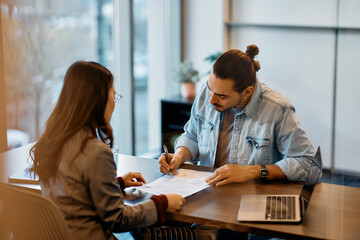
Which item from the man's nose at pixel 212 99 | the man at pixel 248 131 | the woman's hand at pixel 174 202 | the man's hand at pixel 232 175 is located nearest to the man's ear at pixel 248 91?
the man at pixel 248 131

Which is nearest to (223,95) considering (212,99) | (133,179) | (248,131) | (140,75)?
(212,99)

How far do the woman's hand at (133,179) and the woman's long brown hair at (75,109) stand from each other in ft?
1.04

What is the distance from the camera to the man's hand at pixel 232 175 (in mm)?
1635

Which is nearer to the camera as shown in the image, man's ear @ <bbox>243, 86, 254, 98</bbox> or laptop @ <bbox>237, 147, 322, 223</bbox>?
laptop @ <bbox>237, 147, 322, 223</bbox>

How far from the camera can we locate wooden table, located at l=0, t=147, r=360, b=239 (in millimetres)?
1283

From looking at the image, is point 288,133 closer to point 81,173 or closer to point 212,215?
point 212,215

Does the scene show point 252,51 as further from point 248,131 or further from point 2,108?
point 2,108

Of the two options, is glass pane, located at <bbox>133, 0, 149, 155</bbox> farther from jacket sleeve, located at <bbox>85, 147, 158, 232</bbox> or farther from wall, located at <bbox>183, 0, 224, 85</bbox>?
jacket sleeve, located at <bbox>85, 147, 158, 232</bbox>

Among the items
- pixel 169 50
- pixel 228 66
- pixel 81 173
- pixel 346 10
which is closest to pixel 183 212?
pixel 81 173

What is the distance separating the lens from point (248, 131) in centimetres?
187

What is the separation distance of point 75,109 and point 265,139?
0.82 meters

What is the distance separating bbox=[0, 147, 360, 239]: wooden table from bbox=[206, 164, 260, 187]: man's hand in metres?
0.02

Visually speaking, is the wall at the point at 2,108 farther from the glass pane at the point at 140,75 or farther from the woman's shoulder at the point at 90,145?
the glass pane at the point at 140,75

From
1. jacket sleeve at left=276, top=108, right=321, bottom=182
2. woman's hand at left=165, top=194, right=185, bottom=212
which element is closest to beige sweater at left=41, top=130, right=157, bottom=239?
woman's hand at left=165, top=194, right=185, bottom=212
